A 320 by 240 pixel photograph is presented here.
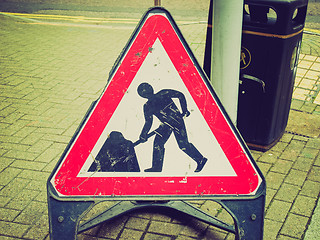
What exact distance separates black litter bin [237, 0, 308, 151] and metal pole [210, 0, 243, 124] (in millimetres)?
1090

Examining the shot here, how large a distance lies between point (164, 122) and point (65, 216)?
741 mm

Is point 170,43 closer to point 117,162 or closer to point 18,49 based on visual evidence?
point 117,162

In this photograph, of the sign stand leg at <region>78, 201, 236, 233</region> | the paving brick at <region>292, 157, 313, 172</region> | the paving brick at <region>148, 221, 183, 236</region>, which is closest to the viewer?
the sign stand leg at <region>78, 201, 236, 233</region>

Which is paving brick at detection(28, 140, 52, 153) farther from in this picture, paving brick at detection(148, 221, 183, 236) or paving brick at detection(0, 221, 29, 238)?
paving brick at detection(148, 221, 183, 236)

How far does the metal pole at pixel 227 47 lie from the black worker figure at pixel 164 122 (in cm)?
56

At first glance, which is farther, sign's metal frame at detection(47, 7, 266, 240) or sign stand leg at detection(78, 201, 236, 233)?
sign stand leg at detection(78, 201, 236, 233)

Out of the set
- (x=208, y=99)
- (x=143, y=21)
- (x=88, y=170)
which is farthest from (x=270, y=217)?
(x=143, y=21)

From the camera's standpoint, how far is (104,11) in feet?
33.8

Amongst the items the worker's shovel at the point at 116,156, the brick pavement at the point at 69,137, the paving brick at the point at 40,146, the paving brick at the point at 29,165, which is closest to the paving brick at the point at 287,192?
the brick pavement at the point at 69,137

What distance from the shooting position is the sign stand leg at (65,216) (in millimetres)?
2049

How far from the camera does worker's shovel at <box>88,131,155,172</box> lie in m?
2.04

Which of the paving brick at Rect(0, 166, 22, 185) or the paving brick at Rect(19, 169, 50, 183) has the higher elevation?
the paving brick at Rect(0, 166, 22, 185)

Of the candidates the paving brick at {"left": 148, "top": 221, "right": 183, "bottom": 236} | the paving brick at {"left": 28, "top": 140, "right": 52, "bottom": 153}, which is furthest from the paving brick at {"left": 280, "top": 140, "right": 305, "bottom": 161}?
the paving brick at {"left": 28, "top": 140, "right": 52, "bottom": 153}

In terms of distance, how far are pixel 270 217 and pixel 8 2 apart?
415 inches
